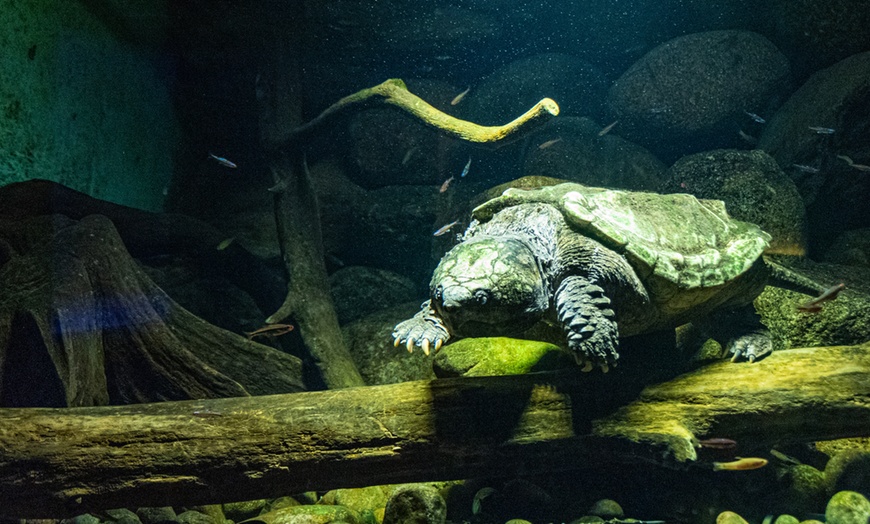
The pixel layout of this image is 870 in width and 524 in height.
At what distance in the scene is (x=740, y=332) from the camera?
3.22 m

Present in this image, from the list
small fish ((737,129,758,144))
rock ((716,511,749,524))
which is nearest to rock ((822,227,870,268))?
small fish ((737,129,758,144))

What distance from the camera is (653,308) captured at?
3188 mm

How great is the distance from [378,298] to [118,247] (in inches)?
111

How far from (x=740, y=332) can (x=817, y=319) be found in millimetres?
1046

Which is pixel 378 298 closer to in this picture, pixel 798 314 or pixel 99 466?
pixel 99 466

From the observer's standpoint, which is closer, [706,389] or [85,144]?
[706,389]

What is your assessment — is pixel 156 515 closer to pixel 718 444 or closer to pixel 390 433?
pixel 390 433

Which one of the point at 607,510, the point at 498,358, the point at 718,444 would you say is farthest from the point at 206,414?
the point at 718,444

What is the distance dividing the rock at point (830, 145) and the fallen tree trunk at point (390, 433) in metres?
3.42

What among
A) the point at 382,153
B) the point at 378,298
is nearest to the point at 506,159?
the point at 382,153

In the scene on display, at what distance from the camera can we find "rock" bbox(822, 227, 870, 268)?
16.0 ft

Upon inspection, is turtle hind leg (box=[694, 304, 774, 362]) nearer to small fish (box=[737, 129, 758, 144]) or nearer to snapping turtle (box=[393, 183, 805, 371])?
snapping turtle (box=[393, 183, 805, 371])

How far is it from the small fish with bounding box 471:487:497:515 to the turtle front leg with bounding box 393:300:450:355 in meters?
1.00

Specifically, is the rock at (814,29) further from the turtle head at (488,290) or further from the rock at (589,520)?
the rock at (589,520)
